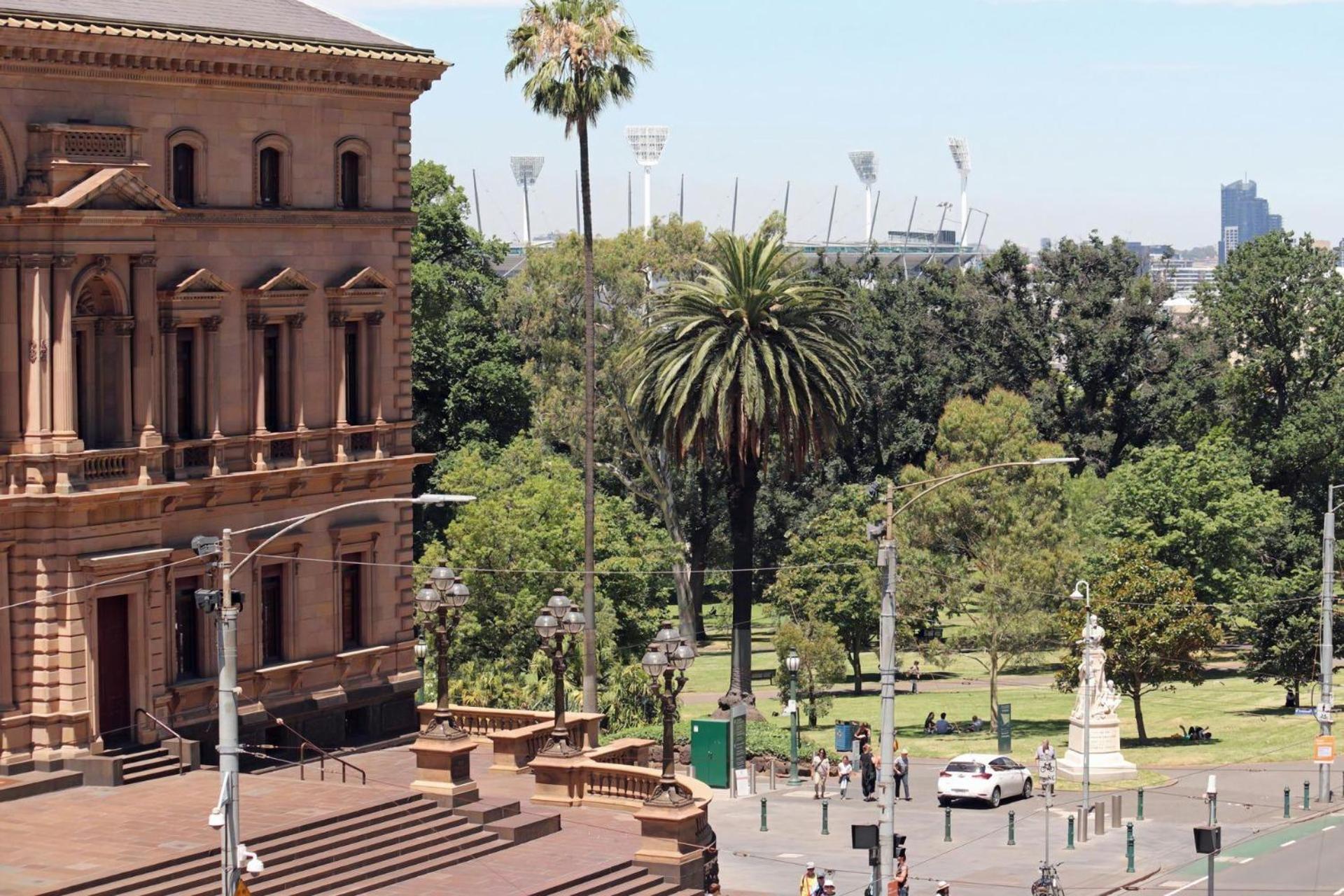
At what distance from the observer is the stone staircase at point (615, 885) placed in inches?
1654

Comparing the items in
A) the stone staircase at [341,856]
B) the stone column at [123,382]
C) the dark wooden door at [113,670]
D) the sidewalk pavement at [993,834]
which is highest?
the stone column at [123,382]

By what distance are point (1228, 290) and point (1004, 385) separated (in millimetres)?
13324

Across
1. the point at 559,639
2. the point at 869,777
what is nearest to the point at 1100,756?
the point at 869,777

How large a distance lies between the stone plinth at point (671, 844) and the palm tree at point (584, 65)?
23.2 meters

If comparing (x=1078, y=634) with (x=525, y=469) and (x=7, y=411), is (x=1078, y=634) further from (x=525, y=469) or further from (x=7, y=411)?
(x=7, y=411)

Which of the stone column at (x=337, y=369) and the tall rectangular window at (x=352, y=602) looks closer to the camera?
the stone column at (x=337, y=369)

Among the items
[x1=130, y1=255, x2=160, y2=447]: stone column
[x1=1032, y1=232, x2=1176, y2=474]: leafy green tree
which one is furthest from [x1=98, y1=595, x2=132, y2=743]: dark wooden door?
[x1=1032, y1=232, x2=1176, y2=474]: leafy green tree

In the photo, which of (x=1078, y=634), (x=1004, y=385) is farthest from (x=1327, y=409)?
(x=1078, y=634)

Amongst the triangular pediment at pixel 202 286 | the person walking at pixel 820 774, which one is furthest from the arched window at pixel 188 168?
the person walking at pixel 820 774

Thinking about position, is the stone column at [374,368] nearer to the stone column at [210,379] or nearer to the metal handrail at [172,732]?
the stone column at [210,379]

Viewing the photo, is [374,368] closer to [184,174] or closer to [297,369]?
[297,369]

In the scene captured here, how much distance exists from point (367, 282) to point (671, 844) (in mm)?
16369

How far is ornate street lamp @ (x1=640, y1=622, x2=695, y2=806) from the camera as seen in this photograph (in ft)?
142

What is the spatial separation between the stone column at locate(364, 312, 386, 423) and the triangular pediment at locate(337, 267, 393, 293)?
2.15 feet
